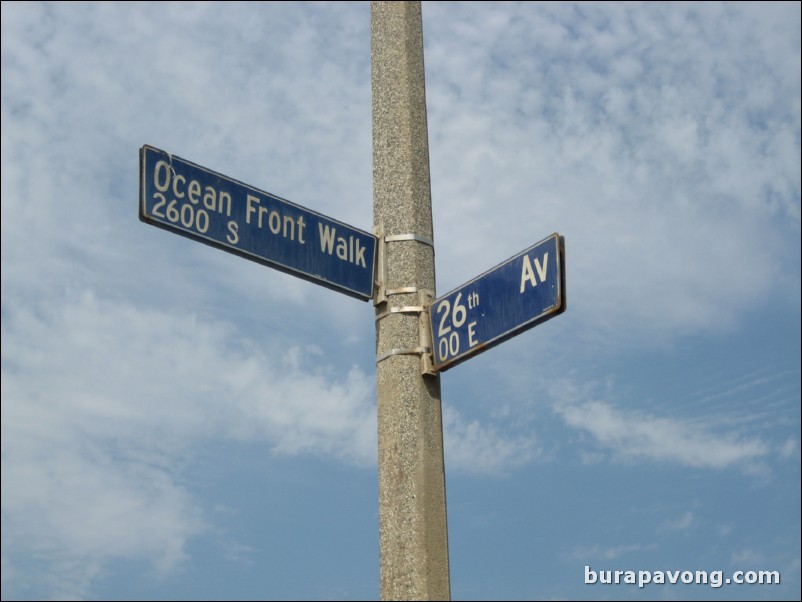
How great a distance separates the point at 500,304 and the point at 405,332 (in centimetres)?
46

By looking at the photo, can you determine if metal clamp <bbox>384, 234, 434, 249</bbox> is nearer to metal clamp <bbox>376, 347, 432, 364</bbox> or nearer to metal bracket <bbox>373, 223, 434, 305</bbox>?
metal bracket <bbox>373, 223, 434, 305</bbox>

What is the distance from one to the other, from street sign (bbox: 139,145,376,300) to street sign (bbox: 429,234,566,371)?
0.42 meters

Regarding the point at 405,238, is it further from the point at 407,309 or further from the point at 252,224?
the point at 252,224

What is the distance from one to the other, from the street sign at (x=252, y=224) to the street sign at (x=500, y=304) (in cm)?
42

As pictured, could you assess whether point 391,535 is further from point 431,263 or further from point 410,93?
point 410,93

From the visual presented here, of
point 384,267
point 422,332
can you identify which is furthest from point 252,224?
point 422,332

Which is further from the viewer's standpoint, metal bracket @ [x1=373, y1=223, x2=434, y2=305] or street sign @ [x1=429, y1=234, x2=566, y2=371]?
metal bracket @ [x1=373, y1=223, x2=434, y2=305]

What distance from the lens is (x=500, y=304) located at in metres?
4.79

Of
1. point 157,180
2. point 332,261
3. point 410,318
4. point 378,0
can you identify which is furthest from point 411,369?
point 378,0

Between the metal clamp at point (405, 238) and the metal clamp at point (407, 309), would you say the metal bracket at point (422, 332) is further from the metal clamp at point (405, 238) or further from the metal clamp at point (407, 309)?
the metal clamp at point (405, 238)

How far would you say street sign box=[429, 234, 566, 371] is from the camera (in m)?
4.55

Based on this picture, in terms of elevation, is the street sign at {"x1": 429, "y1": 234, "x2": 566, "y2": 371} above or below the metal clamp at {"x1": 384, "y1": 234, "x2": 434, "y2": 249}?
below

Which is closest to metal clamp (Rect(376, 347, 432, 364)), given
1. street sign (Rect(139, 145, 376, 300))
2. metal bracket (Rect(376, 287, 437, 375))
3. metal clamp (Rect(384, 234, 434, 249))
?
metal bracket (Rect(376, 287, 437, 375))

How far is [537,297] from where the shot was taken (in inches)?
181
